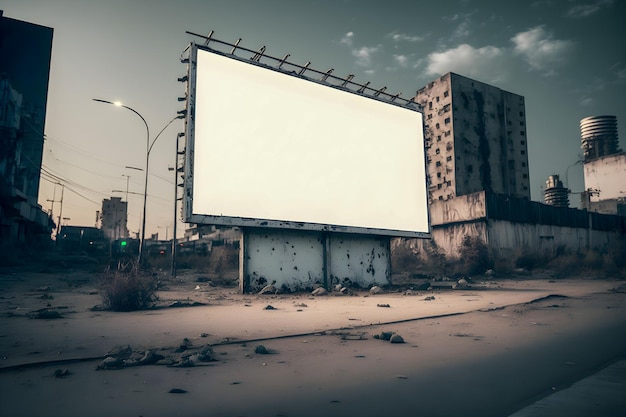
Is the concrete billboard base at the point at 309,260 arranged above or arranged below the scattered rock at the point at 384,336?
above

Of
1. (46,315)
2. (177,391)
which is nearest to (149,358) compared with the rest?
(177,391)

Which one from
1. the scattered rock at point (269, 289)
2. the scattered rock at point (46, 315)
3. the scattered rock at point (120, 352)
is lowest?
the scattered rock at point (269, 289)

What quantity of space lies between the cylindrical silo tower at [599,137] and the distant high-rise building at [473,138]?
16.5 m

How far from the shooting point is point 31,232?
41.6m

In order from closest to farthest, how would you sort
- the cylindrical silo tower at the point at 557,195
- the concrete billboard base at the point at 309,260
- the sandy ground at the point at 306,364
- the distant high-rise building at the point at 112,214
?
the sandy ground at the point at 306,364, the concrete billboard base at the point at 309,260, the cylindrical silo tower at the point at 557,195, the distant high-rise building at the point at 112,214

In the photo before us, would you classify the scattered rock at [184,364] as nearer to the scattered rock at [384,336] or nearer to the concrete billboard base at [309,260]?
the scattered rock at [384,336]

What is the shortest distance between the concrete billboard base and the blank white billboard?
702 millimetres

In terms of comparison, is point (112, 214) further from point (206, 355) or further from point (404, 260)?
point (206, 355)

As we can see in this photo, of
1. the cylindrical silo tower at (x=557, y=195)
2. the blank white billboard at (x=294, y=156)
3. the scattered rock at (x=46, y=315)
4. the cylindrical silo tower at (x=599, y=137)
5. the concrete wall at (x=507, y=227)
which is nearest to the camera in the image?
the scattered rock at (x=46, y=315)

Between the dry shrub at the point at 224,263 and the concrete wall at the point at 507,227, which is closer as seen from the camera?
the dry shrub at the point at 224,263

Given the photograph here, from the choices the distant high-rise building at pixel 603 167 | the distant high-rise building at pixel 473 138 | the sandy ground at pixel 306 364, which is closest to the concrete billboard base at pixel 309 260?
the sandy ground at pixel 306 364

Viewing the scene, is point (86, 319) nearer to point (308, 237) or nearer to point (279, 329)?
point (279, 329)

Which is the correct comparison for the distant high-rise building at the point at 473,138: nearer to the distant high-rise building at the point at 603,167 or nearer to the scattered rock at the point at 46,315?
the distant high-rise building at the point at 603,167

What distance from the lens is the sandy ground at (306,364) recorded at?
7.70ft
